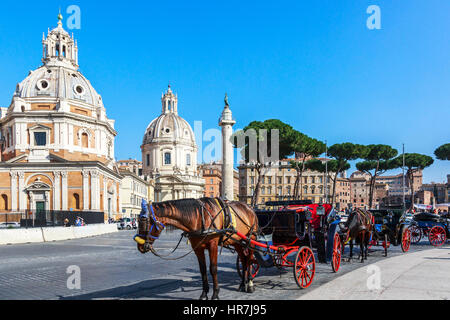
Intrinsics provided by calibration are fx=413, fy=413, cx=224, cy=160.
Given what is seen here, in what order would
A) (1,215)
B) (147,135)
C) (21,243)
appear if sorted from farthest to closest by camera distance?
(147,135) < (1,215) < (21,243)

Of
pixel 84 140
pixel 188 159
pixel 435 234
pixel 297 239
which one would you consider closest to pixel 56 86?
pixel 84 140

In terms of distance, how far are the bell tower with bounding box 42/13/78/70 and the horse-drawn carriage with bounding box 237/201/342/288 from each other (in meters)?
56.4

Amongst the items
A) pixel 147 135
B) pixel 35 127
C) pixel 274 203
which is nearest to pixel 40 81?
pixel 35 127

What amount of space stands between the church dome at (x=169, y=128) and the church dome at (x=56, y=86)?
37314 millimetres

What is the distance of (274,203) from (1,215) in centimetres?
4665

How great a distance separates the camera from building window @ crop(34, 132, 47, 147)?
5242cm

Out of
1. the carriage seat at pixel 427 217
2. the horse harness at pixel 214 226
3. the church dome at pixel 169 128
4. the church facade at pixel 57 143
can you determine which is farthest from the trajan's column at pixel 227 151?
the church dome at pixel 169 128

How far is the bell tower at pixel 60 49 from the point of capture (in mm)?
59031

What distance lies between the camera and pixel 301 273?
7.71 m

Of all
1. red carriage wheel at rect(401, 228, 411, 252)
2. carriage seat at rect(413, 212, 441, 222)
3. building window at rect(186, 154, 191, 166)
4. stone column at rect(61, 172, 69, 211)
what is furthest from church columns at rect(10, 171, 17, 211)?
building window at rect(186, 154, 191, 166)

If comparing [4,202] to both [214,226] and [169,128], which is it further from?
[169,128]

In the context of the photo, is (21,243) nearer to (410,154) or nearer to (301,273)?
(301,273)

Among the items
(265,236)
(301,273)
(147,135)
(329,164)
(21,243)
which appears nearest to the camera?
(301,273)

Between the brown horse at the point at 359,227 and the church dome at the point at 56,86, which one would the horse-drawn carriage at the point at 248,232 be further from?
the church dome at the point at 56,86
